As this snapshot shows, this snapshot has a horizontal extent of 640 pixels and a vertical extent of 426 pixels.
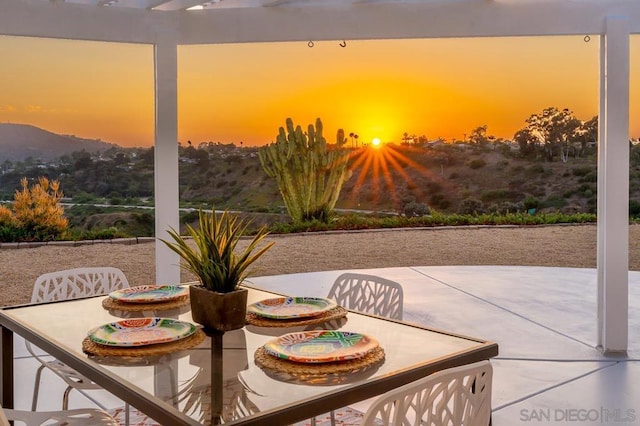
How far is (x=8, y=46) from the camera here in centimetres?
827

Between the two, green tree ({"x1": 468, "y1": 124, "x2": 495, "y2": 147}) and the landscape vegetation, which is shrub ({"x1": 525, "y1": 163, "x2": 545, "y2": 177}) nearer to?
the landscape vegetation

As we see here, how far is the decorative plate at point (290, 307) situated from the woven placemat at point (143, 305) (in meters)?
0.34

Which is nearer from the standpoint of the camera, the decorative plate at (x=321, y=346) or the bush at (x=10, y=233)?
the decorative plate at (x=321, y=346)

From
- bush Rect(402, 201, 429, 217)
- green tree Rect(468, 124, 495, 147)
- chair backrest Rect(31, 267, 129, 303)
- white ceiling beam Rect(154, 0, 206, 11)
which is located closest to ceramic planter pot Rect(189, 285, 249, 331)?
chair backrest Rect(31, 267, 129, 303)

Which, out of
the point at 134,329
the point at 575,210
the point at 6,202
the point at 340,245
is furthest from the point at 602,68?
the point at 575,210

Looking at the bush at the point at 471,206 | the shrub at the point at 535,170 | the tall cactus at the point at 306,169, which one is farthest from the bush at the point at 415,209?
the shrub at the point at 535,170

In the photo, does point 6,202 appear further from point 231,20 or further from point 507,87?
point 507,87

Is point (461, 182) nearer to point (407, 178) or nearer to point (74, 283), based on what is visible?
point (407, 178)

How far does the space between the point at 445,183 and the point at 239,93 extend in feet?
14.4

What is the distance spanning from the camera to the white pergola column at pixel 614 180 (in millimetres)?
4598

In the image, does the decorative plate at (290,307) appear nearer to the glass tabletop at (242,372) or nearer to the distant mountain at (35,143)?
the glass tabletop at (242,372)

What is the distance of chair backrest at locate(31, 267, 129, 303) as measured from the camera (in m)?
3.18

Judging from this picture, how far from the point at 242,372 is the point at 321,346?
10.8 inches

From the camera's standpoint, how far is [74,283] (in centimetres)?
325
